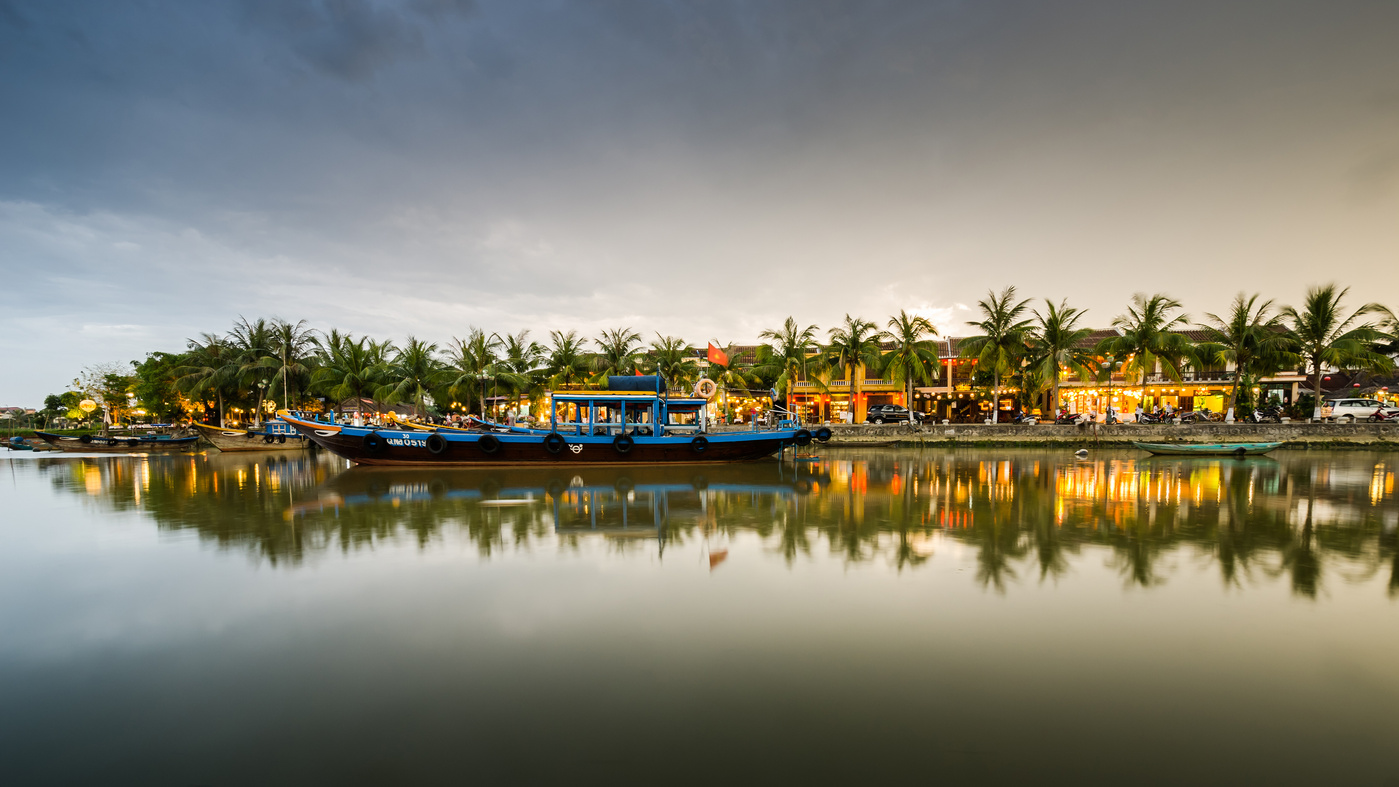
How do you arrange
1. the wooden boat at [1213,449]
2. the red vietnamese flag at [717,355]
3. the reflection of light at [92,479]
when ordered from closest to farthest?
the reflection of light at [92,479] < the red vietnamese flag at [717,355] < the wooden boat at [1213,449]

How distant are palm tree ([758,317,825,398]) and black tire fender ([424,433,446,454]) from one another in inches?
737

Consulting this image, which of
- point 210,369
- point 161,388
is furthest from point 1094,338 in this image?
point 161,388

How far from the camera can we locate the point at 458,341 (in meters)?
35.0

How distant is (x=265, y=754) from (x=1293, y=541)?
12.2 m

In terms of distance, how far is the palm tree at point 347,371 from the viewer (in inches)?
1362

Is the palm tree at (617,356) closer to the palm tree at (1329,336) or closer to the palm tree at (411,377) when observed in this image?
the palm tree at (411,377)

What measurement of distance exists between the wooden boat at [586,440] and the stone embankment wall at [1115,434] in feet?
31.5

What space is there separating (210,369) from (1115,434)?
53073 millimetres

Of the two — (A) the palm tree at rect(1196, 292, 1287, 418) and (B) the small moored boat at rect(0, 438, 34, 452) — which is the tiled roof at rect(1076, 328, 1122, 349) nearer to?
(A) the palm tree at rect(1196, 292, 1287, 418)

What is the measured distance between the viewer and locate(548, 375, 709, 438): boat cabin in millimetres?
19031

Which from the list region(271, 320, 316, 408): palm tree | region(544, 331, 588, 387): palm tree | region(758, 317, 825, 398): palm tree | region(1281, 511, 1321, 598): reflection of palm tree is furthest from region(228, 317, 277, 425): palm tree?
region(1281, 511, 1321, 598): reflection of palm tree

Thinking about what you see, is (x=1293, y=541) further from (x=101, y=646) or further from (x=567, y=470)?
(x=567, y=470)

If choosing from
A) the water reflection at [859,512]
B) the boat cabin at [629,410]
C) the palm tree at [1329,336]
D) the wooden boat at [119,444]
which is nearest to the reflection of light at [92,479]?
the water reflection at [859,512]

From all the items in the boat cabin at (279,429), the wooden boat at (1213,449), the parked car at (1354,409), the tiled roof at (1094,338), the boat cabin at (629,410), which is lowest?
the wooden boat at (1213,449)
